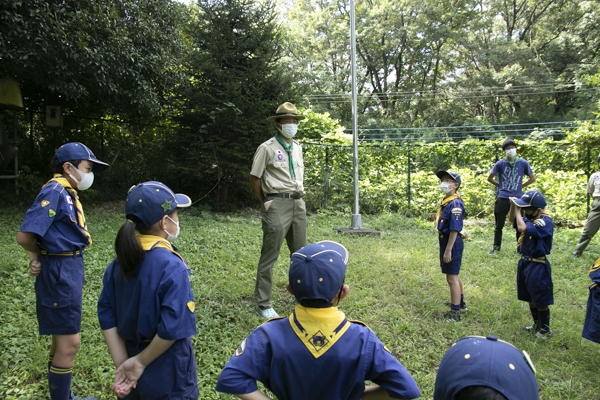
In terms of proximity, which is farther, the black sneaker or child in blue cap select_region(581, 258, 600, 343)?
the black sneaker

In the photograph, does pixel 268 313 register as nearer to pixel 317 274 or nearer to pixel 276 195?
pixel 276 195

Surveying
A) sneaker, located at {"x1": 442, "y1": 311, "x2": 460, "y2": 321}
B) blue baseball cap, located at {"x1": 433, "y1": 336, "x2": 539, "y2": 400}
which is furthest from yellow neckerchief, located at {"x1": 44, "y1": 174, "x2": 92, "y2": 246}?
sneaker, located at {"x1": 442, "y1": 311, "x2": 460, "y2": 321}

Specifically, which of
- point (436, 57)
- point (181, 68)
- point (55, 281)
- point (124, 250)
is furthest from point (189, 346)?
point (436, 57)

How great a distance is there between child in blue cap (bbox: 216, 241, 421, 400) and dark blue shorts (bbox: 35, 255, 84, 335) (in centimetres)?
160

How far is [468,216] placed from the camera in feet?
35.0

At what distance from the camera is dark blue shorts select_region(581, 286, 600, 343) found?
118 inches

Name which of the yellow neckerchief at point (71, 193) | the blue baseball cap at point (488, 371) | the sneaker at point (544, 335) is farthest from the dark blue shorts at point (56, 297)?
the sneaker at point (544, 335)

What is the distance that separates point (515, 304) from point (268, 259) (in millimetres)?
2638

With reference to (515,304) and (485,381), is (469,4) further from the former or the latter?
(485,381)

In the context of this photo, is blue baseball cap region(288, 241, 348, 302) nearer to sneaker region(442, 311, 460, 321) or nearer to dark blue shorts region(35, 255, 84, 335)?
dark blue shorts region(35, 255, 84, 335)

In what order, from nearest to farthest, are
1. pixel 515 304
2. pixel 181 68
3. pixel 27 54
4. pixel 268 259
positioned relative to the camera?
pixel 268 259
pixel 515 304
pixel 27 54
pixel 181 68

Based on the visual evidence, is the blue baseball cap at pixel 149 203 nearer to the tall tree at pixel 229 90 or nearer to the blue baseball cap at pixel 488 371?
the blue baseball cap at pixel 488 371

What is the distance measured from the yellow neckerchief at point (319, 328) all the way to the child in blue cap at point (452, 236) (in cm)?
279

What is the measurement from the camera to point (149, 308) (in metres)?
1.74
